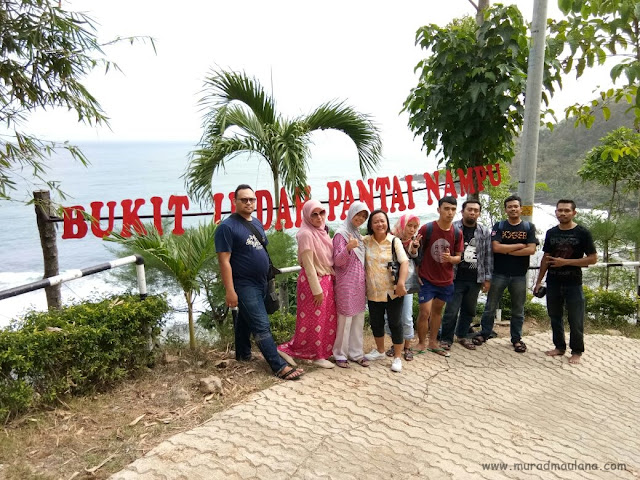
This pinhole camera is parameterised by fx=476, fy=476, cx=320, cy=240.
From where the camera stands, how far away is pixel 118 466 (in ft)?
8.07

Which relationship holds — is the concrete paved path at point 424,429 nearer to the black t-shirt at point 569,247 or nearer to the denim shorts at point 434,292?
the denim shorts at point 434,292

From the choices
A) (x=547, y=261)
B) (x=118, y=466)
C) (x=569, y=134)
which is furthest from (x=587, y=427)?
(x=569, y=134)

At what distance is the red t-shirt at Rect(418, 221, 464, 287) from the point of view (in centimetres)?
394

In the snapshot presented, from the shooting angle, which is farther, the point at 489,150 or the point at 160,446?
the point at 489,150

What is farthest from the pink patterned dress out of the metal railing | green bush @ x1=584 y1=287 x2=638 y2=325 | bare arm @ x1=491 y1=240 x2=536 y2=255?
green bush @ x1=584 y1=287 x2=638 y2=325

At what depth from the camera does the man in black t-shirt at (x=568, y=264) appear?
3975 millimetres

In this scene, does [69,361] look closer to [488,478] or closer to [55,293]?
[55,293]

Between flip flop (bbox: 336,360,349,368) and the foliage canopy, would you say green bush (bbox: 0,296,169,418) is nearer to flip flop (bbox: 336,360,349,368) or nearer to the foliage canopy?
flip flop (bbox: 336,360,349,368)

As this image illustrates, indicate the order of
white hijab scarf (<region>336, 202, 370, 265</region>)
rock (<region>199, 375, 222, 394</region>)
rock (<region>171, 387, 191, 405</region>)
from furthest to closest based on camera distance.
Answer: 1. white hijab scarf (<region>336, 202, 370, 265</region>)
2. rock (<region>199, 375, 222, 394</region>)
3. rock (<region>171, 387, 191, 405</region>)

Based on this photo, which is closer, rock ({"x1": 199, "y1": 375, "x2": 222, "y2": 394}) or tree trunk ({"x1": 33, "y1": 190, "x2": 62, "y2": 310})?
→ rock ({"x1": 199, "y1": 375, "x2": 222, "y2": 394})

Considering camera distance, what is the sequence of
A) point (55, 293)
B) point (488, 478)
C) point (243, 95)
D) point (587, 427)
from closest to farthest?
point (488, 478), point (587, 427), point (55, 293), point (243, 95)

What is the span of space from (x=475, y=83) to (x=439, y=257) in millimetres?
2284

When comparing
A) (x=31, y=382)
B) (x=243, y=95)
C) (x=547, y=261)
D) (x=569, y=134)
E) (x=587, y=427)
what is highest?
(x=569, y=134)

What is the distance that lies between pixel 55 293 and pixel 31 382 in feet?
6.04
